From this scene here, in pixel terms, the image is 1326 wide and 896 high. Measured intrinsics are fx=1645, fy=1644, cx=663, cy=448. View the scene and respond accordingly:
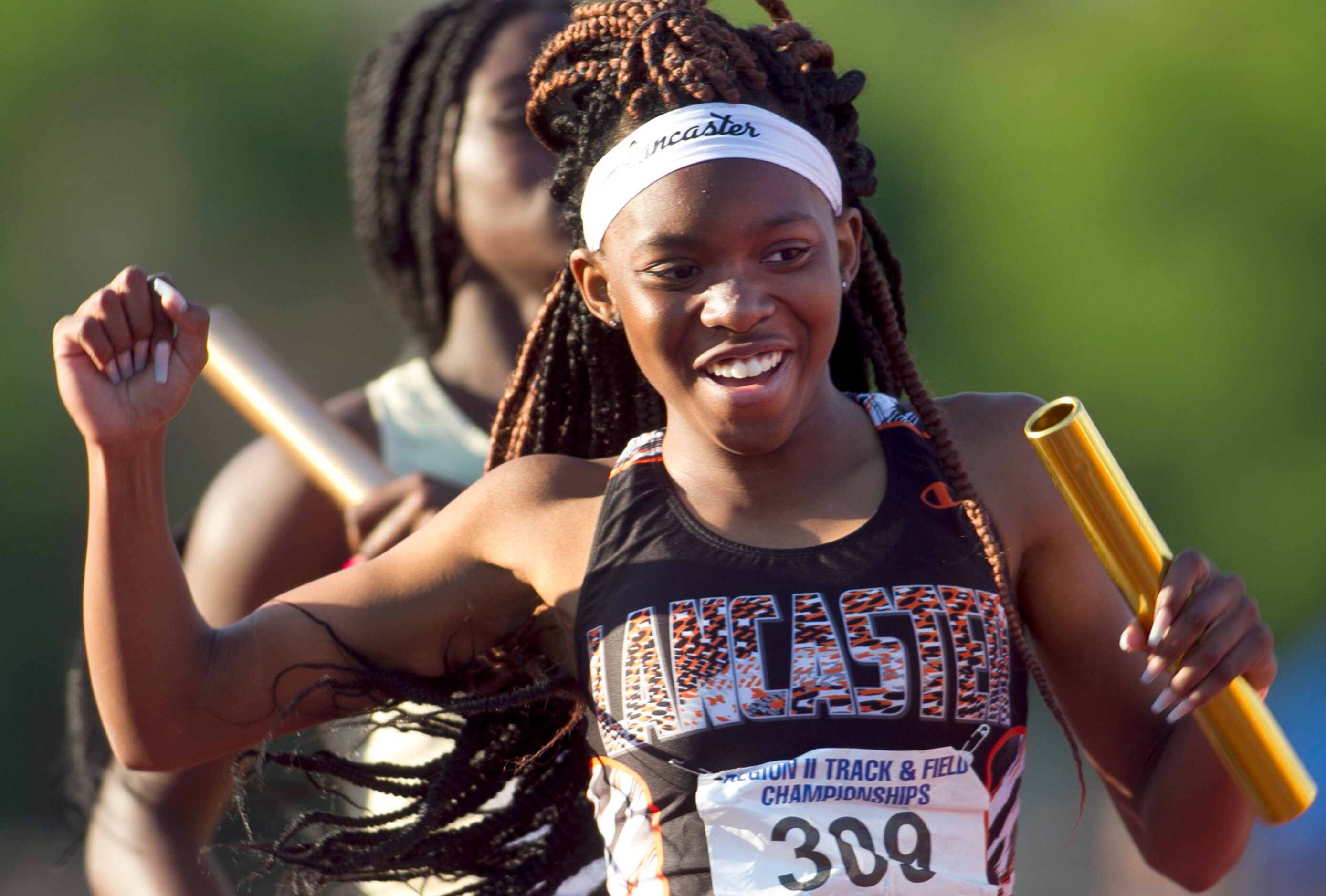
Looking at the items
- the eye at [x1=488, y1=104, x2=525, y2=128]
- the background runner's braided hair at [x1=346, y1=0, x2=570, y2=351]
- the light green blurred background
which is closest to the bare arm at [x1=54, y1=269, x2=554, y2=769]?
the eye at [x1=488, y1=104, x2=525, y2=128]

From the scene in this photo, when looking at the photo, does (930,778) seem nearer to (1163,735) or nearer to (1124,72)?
(1163,735)

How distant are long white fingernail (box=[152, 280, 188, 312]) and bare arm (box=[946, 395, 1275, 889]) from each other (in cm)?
122

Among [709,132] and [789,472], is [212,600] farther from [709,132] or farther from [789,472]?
[709,132]

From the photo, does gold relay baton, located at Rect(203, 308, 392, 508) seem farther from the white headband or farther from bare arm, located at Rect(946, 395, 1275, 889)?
bare arm, located at Rect(946, 395, 1275, 889)

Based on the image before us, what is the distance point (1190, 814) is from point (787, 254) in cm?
107

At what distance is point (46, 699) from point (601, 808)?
8.61m

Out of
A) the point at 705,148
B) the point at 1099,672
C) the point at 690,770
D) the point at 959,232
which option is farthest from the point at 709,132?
the point at 959,232

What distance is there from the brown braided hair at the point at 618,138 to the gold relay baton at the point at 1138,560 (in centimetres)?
41

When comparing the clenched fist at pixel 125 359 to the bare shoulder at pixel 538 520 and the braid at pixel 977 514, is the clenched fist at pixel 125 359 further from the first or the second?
the braid at pixel 977 514

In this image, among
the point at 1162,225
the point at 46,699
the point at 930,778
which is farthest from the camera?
the point at 1162,225

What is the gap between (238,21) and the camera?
42.5ft

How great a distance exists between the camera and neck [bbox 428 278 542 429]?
3959 mm

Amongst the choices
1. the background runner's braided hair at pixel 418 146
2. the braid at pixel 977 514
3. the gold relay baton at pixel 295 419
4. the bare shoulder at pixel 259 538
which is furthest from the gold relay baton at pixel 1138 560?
the background runner's braided hair at pixel 418 146

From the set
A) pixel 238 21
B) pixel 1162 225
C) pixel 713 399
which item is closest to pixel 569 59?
pixel 713 399
